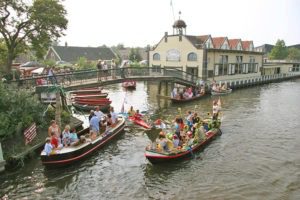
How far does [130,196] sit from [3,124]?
8.64m

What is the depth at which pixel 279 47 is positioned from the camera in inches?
4112

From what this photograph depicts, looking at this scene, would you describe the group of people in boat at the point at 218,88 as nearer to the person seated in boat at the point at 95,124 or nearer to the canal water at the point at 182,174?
the canal water at the point at 182,174

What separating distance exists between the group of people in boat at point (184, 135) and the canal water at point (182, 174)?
0.91 meters

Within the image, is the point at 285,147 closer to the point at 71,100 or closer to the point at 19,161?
the point at 19,161

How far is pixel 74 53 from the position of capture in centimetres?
8062

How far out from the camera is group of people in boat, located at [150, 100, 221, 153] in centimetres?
1723

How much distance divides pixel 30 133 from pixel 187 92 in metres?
23.5

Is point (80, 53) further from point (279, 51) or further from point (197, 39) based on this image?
point (279, 51)

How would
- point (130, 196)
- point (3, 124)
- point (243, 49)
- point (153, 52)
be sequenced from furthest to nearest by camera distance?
point (243, 49), point (153, 52), point (3, 124), point (130, 196)

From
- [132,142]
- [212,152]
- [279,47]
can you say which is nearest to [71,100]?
[132,142]

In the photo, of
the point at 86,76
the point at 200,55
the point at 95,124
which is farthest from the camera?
the point at 200,55

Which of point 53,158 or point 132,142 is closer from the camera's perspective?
point 53,158

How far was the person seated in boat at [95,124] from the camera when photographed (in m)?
20.0

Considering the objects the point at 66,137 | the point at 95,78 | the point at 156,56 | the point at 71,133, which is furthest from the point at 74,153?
the point at 156,56
